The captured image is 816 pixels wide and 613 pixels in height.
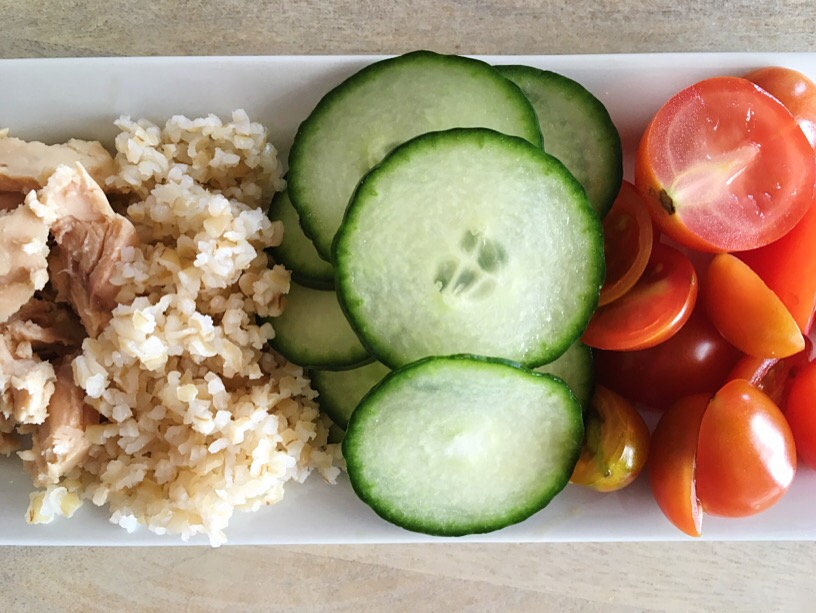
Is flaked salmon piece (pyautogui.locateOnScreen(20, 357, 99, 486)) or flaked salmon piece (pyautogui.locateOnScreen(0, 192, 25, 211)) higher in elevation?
flaked salmon piece (pyautogui.locateOnScreen(0, 192, 25, 211))

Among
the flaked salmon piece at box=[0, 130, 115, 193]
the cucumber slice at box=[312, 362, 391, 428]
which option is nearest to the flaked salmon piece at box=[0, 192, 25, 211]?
the flaked salmon piece at box=[0, 130, 115, 193]

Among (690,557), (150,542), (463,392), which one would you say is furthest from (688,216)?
(150,542)

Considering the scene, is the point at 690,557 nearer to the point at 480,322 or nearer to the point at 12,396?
the point at 480,322

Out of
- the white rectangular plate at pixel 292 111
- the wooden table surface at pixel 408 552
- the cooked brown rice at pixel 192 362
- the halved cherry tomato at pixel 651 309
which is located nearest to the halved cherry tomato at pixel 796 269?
the halved cherry tomato at pixel 651 309

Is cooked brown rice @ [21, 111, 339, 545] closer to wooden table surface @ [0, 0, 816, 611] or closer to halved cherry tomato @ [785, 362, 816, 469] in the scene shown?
wooden table surface @ [0, 0, 816, 611]

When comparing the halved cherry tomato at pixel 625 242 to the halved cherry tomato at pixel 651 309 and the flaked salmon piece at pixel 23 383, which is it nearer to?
the halved cherry tomato at pixel 651 309

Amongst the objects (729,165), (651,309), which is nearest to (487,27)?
(729,165)
